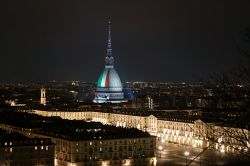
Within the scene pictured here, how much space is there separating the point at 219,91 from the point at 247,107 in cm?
51

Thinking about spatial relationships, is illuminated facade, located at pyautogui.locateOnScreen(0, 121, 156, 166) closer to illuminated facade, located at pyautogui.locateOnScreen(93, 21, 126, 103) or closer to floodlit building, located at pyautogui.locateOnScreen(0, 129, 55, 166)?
floodlit building, located at pyautogui.locateOnScreen(0, 129, 55, 166)

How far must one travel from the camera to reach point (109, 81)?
283ft

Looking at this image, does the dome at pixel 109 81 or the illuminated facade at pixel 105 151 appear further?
the dome at pixel 109 81

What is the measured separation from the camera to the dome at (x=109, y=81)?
85.8m

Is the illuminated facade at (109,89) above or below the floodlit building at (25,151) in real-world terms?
above

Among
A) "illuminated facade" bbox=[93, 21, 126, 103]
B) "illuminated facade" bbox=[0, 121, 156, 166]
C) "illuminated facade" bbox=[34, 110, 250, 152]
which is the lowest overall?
"illuminated facade" bbox=[0, 121, 156, 166]

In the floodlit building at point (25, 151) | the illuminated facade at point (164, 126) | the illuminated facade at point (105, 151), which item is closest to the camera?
the floodlit building at point (25, 151)

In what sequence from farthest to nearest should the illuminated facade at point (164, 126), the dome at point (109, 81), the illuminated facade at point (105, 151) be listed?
1. the dome at point (109, 81)
2. the illuminated facade at point (164, 126)
3. the illuminated facade at point (105, 151)

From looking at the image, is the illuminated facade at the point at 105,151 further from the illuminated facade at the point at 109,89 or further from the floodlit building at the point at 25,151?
→ the illuminated facade at the point at 109,89

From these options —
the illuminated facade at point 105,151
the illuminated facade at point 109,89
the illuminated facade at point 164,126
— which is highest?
the illuminated facade at point 109,89

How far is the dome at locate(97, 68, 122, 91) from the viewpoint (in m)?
85.8

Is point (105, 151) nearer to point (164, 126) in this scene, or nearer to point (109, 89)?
point (164, 126)

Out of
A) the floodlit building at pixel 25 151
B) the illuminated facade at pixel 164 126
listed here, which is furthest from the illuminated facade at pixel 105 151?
the illuminated facade at pixel 164 126

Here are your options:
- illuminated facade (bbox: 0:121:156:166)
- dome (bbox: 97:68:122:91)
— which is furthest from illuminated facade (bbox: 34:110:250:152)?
dome (bbox: 97:68:122:91)
